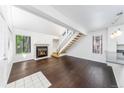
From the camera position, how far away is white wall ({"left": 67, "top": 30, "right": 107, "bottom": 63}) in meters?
5.21

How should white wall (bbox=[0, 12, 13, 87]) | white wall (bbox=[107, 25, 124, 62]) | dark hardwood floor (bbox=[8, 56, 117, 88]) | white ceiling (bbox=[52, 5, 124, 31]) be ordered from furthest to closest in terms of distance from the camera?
white wall (bbox=[107, 25, 124, 62]) → dark hardwood floor (bbox=[8, 56, 117, 88]) → white ceiling (bbox=[52, 5, 124, 31]) → white wall (bbox=[0, 12, 13, 87])

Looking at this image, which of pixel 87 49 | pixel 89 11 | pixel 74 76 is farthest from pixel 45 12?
pixel 87 49

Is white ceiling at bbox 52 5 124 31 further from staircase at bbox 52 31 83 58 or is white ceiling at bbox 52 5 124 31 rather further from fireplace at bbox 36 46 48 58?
fireplace at bbox 36 46 48 58

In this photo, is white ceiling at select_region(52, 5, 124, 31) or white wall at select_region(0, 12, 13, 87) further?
white ceiling at select_region(52, 5, 124, 31)

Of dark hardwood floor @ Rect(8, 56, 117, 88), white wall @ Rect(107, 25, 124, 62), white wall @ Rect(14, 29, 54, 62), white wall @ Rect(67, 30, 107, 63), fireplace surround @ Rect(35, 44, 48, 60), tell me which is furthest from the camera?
fireplace surround @ Rect(35, 44, 48, 60)

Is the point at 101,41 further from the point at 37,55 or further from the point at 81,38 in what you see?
the point at 37,55

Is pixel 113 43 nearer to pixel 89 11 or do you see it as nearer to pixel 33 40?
pixel 89 11

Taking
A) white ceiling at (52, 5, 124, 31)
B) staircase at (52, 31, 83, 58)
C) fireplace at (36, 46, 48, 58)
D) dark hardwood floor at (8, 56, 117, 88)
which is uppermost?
white ceiling at (52, 5, 124, 31)

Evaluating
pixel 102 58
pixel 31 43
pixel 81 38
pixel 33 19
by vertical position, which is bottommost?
pixel 102 58

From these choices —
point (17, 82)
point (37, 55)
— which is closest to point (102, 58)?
point (37, 55)

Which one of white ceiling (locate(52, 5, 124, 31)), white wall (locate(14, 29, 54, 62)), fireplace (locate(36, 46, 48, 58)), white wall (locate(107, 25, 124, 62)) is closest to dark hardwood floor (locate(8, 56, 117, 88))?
white wall (locate(107, 25, 124, 62))

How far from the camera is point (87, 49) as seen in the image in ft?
20.3
